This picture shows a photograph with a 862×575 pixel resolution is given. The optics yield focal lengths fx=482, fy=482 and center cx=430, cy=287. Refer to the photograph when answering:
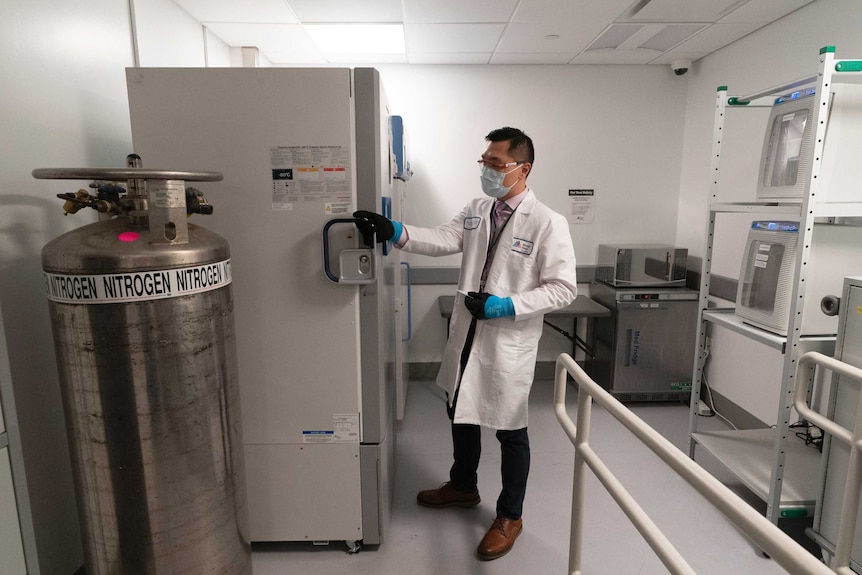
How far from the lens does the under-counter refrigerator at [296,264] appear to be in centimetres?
164

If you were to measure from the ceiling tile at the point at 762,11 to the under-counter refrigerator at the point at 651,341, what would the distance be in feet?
5.62

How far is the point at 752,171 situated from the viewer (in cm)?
303

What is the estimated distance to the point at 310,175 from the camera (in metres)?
1.69

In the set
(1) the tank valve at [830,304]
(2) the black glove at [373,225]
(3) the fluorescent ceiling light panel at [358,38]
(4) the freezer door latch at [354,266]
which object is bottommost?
(1) the tank valve at [830,304]

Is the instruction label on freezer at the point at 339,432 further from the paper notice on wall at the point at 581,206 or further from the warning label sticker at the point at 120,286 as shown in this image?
the paper notice on wall at the point at 581,206

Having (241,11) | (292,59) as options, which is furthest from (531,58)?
(241,11)

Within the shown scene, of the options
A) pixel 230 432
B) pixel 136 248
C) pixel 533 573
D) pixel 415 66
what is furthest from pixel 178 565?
pixel 415 66

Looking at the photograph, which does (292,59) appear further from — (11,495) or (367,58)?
(11,495)

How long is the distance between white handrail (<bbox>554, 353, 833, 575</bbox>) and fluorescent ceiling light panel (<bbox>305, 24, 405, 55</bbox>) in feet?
8.05

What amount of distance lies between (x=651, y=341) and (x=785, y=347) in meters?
1.57

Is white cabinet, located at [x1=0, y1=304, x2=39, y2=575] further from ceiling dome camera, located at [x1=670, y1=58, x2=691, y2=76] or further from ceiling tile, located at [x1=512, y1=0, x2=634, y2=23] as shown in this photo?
ceiling dome camera, located at [x1=670, y1=58, x2=691, y2=76]

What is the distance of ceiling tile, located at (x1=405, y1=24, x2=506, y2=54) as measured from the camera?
288 centimetres

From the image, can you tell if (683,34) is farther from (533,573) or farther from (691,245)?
(533,573)

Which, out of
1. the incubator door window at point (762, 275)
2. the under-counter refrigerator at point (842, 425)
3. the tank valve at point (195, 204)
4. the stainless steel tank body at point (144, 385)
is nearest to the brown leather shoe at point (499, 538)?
the stainless steel tank body at point (144, 385)
